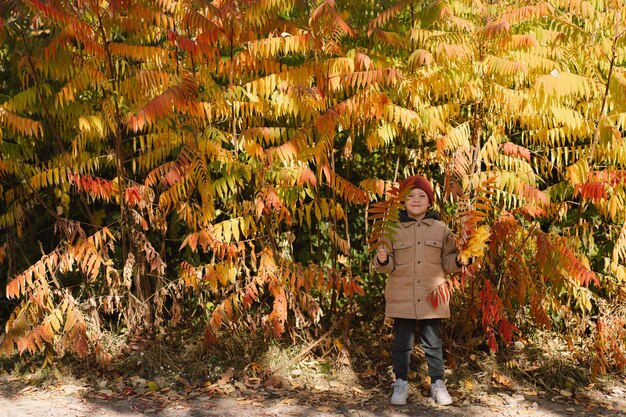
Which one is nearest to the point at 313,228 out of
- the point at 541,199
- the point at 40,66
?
the point at 541,199

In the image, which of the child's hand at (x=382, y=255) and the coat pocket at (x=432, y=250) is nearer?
the child's hand at (x=382, y=255)

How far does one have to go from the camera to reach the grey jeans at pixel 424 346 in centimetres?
575

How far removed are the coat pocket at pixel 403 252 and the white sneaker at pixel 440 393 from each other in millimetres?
945

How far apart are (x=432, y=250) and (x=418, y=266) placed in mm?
166

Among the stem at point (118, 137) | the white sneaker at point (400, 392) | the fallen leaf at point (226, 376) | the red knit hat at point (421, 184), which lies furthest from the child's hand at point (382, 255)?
the stem at point (118, 137)

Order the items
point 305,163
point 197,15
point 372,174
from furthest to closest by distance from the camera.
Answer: point 372,174 → point 305,163 → point 197,15

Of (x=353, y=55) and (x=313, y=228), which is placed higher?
(x=353, y=55)

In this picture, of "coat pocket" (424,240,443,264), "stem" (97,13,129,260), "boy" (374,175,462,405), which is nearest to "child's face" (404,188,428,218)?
"boy" (374,175,462,405)

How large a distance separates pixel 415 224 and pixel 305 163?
1.02m

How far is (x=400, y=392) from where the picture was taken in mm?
5730

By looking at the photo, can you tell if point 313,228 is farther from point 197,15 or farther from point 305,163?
point 197,15

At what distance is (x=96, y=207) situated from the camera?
7.54 m

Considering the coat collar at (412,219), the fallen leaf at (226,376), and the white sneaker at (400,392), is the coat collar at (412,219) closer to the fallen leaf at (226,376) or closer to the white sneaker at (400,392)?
the white sneaker at (400,392)

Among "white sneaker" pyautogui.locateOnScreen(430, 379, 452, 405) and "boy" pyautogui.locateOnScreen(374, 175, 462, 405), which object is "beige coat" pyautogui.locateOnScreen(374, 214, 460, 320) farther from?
"white sneaker" pyautogui.locateOnScreen(430, 379, 452, 405)
